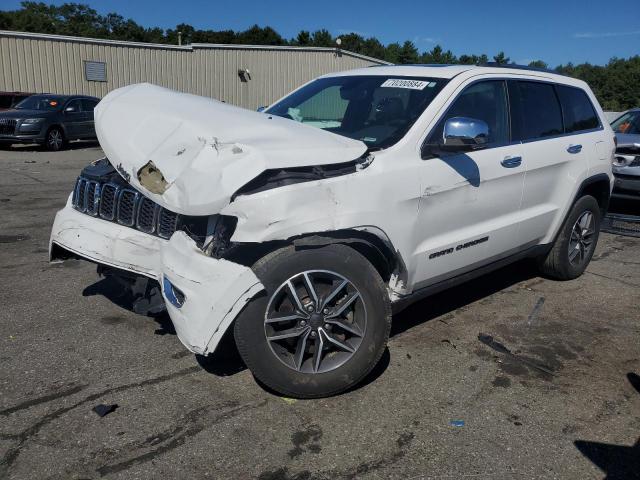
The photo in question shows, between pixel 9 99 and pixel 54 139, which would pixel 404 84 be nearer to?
pixel 54 139

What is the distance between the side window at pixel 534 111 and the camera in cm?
461

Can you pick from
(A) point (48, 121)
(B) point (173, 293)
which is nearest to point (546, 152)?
(B) point (173, 293)

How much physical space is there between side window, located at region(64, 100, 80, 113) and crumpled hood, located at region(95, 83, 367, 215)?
15189 mm

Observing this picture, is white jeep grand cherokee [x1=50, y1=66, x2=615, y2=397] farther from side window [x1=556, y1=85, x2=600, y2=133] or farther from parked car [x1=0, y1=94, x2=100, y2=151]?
parked car [x1=0, y1=94, x2=100, y2=151]

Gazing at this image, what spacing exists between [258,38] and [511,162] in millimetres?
76336

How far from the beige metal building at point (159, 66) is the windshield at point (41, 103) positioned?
24.3 ft

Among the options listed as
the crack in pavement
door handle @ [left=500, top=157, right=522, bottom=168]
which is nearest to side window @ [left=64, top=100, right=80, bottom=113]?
door handle @ [left=500, top=157, right=522, bottom=168]

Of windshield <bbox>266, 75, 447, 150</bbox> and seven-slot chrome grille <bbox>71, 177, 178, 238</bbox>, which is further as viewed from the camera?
windshield <bbox>266, 75, 447, 150</bbox>

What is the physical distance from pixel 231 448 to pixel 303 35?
7974cm

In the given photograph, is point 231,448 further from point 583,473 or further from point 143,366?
point 583,473

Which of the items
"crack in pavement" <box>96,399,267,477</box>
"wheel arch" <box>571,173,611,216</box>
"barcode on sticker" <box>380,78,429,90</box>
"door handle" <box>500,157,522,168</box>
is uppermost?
"barcode on sticker" <box>380,78,429,90</box>

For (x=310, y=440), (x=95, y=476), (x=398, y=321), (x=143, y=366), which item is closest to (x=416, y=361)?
(x=398, y=321)

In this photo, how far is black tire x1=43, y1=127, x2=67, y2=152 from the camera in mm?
17109

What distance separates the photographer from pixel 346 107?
4.51m
